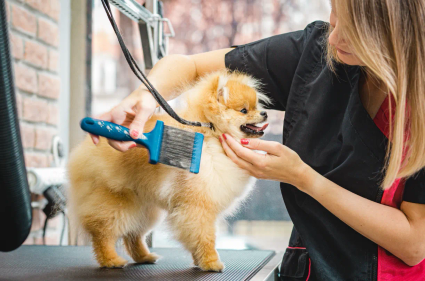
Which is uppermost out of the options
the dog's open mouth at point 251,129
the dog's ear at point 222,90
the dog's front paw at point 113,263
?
the dog's ear at point 222,90

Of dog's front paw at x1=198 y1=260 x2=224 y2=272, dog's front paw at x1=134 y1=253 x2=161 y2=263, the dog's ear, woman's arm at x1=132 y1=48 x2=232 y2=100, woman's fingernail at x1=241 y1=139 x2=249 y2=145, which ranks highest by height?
woman's arm at x1=132 y1=48 x2=232 y2=100

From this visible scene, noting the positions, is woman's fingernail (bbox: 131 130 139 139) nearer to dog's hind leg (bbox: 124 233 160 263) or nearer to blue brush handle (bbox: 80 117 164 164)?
blue brush handle (bbox: 80 117 164 164)

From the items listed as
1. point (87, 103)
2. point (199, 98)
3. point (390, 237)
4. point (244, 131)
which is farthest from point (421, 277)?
point (87, 103)

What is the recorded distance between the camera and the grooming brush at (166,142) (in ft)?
2.46

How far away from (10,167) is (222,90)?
0.54 m

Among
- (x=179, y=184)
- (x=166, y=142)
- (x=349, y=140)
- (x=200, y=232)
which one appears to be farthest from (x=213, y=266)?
(x=349, y=140)

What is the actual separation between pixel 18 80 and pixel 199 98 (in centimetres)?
86

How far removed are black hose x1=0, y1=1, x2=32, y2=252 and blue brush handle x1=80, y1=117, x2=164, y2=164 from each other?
142 millimetres

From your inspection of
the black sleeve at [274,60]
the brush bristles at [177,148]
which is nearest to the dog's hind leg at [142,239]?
the brush bristles at [177,148]

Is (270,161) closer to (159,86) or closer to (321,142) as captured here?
(321,142)

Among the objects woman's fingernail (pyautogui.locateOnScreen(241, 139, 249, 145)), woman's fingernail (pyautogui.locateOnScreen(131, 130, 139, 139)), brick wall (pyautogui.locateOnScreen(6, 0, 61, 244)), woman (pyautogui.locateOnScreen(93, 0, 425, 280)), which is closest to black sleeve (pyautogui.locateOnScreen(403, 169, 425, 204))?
woman (pyautogui.locateOnScreen(93, 0, 425, 280))

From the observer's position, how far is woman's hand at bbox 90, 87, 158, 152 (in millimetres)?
784

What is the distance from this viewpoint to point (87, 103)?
1.97 m

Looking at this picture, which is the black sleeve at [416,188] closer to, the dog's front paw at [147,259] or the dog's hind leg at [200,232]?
the dog's hind leg at [200,232]
